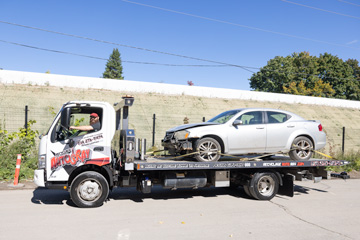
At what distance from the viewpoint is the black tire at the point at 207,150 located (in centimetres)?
755

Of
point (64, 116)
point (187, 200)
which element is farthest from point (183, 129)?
point (64, 116)

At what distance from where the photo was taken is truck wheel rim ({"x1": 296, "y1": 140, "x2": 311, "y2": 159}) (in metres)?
8.31

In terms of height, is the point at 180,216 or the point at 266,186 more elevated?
the point at 266,186

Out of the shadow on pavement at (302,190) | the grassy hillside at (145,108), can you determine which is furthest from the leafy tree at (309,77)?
the shadow on pavement at (302,190)

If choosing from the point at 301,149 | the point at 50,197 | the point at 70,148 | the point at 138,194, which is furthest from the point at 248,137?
the point at 50,197

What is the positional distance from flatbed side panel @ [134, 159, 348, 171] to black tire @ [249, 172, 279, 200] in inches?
12.3

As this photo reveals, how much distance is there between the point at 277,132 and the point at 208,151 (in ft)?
6.81

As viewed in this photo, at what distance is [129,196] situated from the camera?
7.93 m

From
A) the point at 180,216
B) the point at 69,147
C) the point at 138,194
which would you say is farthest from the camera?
the point at 138,194

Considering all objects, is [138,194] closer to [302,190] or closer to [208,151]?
[208,151]

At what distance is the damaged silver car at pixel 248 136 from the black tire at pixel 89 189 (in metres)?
2.13

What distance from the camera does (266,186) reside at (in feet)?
26.2

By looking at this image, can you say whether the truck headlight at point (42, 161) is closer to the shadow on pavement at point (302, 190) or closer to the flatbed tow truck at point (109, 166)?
the flatbed tow truck at point (109, 166)

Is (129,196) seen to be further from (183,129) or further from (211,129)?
(211,129)
